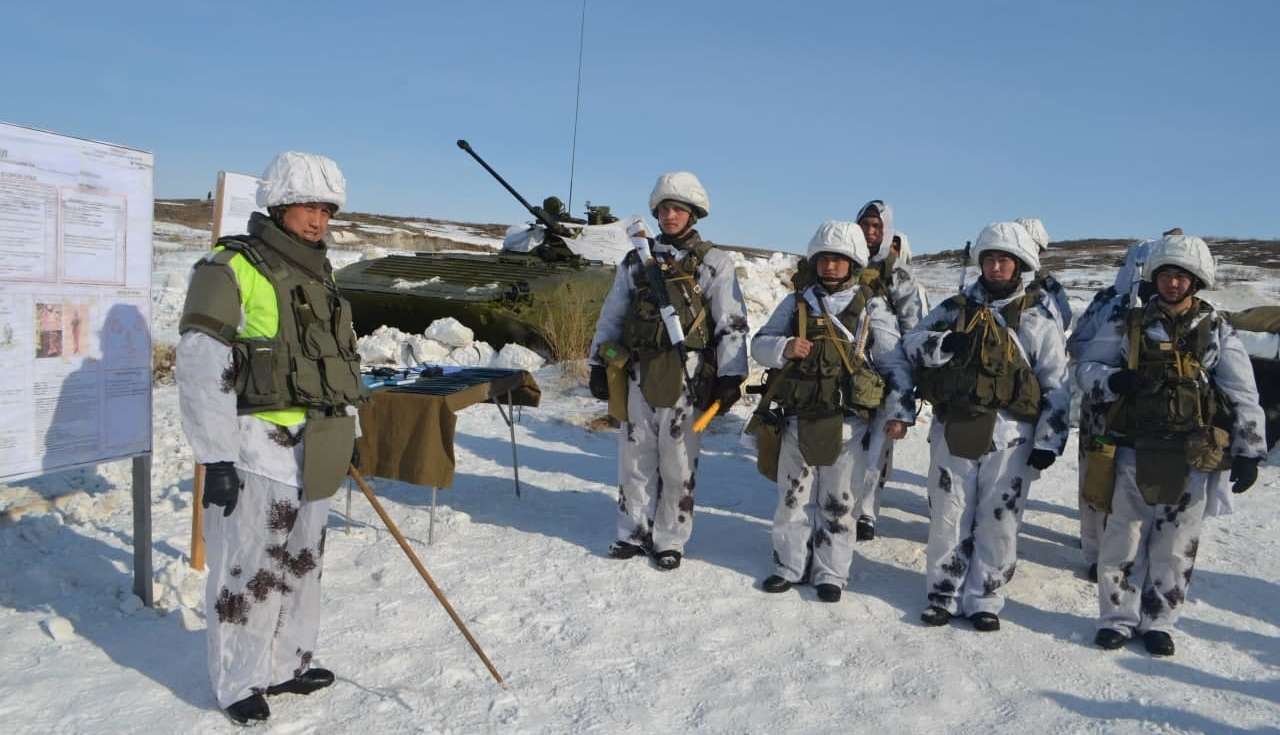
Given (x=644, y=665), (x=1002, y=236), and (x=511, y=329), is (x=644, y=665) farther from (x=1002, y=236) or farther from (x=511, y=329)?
(x=511, y=329)

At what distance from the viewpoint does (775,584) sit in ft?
15.2

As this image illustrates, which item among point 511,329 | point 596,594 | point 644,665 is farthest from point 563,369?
point 644,665

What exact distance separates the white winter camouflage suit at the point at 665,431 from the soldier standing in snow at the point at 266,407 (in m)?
1.96

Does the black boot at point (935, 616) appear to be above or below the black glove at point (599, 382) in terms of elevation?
below

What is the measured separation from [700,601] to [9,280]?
127 inches

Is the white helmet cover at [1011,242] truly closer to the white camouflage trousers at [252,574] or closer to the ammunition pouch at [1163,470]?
the ammunition pouch at [1163,470]

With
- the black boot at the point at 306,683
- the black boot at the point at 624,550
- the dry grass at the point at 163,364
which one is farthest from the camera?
the dry grass at the point at 163,364

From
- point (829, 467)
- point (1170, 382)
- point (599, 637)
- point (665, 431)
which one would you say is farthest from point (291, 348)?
point (1170, 382)

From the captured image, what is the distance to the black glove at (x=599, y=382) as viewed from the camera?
16.9ft

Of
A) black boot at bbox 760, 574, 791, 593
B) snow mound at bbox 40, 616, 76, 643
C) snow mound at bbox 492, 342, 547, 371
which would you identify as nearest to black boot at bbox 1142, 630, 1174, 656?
black boot at bbox 760, 574, 791, 593

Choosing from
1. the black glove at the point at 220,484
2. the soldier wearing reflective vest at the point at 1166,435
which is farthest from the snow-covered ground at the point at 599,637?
the black glove at the point at 220,484

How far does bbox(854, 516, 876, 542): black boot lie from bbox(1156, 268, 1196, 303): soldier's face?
231 cm

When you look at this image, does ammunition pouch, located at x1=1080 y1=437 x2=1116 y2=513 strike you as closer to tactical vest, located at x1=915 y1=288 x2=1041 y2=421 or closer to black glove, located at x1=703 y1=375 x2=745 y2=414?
tactical vest, located at x1=915 y1=288 x2=1041 y2=421

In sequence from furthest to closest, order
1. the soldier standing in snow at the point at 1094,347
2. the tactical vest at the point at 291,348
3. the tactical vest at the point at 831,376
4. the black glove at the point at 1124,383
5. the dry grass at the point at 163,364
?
1. the dry grass at the point at 163,364
2. the tactical vest at the point at 831,376
3. the soldier standing in snow at the point at 1094,347
4. the black glove at the point at 1124,383
5. the tactical vest at the point at 291,348
